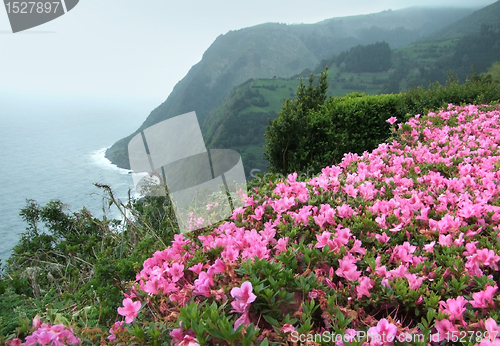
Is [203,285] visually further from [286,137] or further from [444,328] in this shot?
[286,137]

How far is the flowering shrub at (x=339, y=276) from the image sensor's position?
108 cm

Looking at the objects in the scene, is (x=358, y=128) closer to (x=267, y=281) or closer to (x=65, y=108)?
(x=267, y=281)

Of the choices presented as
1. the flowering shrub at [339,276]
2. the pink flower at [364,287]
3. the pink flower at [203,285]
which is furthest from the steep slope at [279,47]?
the pink flower at [364,287]

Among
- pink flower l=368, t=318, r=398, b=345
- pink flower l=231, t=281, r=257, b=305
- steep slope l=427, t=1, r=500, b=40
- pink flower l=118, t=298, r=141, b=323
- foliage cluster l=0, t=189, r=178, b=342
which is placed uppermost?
steep slope l=427, t=1, r=500, b=40

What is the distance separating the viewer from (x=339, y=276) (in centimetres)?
142

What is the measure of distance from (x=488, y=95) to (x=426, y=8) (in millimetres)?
157783

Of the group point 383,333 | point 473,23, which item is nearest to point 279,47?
point 473,23

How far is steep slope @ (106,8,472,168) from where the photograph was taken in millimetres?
85438

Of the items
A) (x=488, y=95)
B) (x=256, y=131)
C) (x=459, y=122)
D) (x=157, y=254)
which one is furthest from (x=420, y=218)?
(x=256, y=131)

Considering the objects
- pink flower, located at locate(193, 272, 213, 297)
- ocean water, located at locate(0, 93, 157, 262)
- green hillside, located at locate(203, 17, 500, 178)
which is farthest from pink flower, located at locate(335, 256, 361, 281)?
green hillside, located at locate(203, 17, 500, 178)

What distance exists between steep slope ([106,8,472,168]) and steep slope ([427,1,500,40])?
21.5 metres

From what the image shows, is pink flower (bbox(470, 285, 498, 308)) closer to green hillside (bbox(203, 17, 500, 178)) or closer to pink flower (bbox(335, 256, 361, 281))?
pink flower (bbox(335, 256, 361, 281))

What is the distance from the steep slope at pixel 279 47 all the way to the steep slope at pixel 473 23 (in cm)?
2150

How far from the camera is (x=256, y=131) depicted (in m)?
47.3
